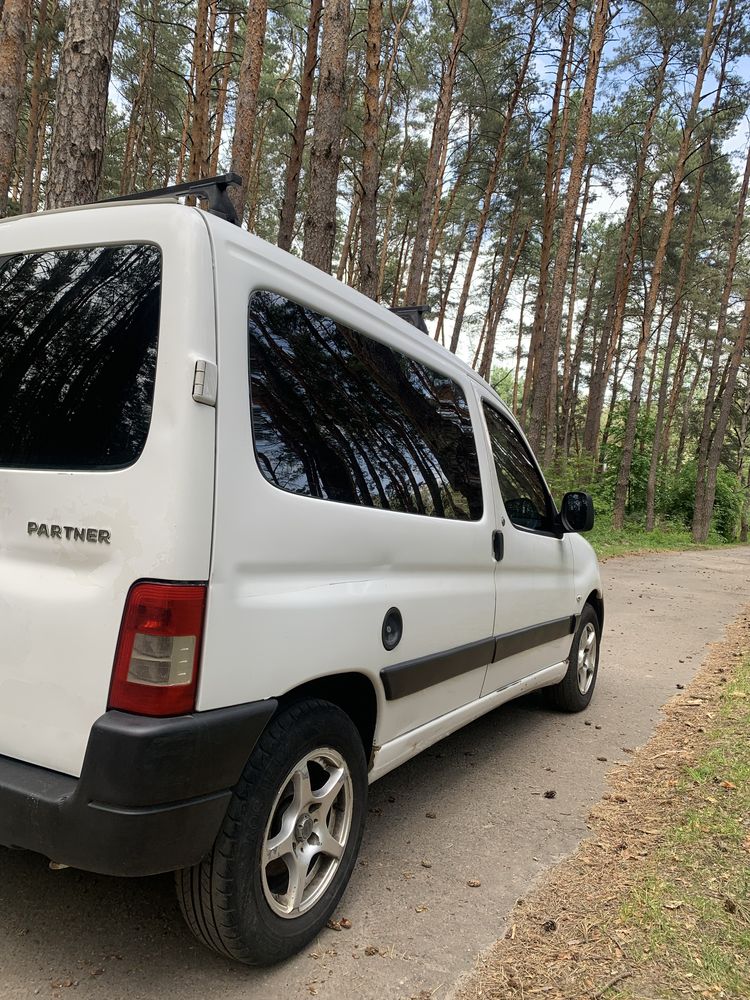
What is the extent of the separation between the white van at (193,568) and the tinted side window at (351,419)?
0.04 ft

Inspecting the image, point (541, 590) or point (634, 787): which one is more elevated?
point (541, 590)

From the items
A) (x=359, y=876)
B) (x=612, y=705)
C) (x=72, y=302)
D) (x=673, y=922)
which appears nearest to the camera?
(x=72, y=302)

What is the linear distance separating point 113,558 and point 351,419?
3.39ft

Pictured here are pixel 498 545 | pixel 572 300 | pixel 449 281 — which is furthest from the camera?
pixel 572 300

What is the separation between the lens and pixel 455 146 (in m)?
20.8

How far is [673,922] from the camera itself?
242 centimetres

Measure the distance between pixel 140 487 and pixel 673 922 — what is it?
2.29 m

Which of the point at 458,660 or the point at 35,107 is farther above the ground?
the point at 35,107

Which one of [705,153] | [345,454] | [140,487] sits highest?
[705,153]

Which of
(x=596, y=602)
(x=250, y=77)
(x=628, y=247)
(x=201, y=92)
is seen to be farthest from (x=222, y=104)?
(x=596, y=602)

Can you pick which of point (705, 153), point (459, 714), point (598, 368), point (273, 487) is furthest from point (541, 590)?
point (598, 368)

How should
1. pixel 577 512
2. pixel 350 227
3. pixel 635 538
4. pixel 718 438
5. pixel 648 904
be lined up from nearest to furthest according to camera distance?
pixel 648 904 < pixel 577 512 < pixel 635 538 < pixel 718 438 < pixel 350 227

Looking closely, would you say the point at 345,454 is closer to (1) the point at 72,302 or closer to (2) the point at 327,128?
(1) the point at 72,302

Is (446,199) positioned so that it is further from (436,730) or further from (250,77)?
(436,730)
